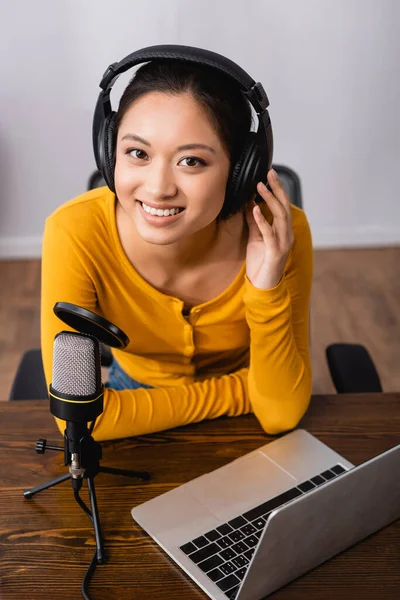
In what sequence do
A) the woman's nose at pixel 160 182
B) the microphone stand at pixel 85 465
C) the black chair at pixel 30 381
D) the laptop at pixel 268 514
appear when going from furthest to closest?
the black chair at pixel 30 381 < the woman's nose at pixel 160 182 < the microphone stand at pixel 85 465 < the laptop at pixel 268 514

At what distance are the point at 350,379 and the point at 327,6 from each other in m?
2.13

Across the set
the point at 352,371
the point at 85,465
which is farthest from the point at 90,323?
the point at 352,371

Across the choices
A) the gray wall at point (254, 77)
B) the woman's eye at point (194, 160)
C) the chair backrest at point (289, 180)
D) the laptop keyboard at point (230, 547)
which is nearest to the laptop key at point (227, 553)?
the laptop keyboard at point (230, 547)

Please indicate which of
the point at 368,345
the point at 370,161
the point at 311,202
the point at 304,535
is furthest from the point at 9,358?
the point at 304,535

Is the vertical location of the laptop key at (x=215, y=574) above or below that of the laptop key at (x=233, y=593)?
above

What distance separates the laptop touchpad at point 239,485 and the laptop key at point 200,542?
0.05m

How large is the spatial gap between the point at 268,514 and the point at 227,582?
0.14 meters

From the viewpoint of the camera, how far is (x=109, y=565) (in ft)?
3.41

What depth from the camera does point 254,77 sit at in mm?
3320

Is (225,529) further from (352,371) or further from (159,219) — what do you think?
(352,371)

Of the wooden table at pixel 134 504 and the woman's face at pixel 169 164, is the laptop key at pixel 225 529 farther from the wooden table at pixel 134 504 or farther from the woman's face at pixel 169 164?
the woman's face at pixel 169 164

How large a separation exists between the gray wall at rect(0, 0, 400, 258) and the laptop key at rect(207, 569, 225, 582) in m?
2.54

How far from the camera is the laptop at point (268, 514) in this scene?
95 cm

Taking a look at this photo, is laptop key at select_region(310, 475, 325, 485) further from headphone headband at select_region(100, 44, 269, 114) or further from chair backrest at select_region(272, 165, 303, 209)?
chair backrest at select_region(272, 165, 303, 209)
